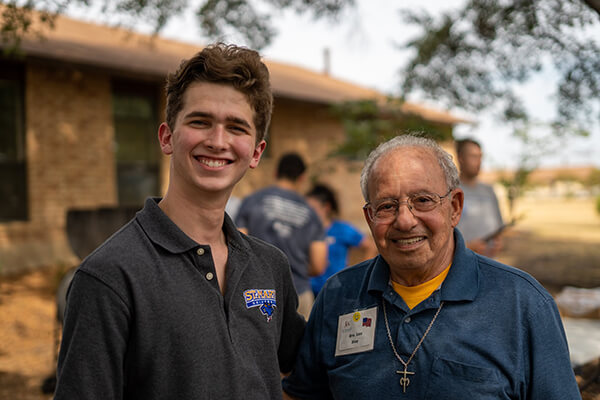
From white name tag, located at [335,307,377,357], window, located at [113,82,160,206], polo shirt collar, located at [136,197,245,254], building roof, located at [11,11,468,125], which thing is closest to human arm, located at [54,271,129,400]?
polo shirt collar, located at [136,197,245,254]

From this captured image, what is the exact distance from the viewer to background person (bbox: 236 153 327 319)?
170 inches

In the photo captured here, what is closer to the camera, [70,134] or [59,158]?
[59,158]

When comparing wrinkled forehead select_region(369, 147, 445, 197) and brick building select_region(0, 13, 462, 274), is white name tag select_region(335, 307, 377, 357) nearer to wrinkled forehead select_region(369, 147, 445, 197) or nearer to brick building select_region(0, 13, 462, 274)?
wrinkled forehead select_region(369, 147, 445, 197)

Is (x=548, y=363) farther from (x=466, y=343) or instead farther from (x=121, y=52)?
(x=121, y=52)

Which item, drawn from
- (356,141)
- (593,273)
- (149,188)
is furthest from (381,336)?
(149,188)

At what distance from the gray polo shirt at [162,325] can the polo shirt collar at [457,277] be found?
439mm

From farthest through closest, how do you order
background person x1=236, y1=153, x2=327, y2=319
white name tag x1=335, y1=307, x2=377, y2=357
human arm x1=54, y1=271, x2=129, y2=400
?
1. background person x1=236, y1=153, x2=327, y2=319
2. white name tag x1=335, y1=307, x2=377, y2=357
3. human arm x1=54, y1=271, x2=129, y2=400

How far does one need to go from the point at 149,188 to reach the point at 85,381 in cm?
1051

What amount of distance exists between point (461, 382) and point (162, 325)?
95 cm

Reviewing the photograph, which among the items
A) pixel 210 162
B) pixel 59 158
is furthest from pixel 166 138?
pixel 59 158

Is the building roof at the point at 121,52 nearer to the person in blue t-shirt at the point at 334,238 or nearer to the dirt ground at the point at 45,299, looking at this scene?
the person in blue t-shirt at the point at 334,238

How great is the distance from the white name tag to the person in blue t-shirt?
2818 millimetres

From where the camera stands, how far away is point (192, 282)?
1.57 metres

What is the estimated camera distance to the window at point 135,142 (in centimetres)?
1101
